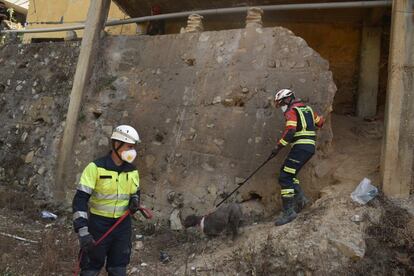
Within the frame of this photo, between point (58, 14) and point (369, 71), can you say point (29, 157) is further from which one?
point (369, 71)

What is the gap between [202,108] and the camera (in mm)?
7148

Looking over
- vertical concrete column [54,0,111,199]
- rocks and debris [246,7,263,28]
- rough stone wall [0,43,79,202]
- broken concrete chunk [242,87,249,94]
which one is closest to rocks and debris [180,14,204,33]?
rocks and debris [246,7,263,28]

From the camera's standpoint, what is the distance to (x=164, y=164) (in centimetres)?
711

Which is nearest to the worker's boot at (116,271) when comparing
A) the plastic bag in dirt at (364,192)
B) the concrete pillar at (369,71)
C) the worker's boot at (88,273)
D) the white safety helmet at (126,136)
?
the worker's boot at (88,273)

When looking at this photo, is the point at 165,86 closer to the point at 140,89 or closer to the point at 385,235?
the point at 140,89

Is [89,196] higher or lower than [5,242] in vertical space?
higher

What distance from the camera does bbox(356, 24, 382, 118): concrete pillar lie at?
8.61 metres

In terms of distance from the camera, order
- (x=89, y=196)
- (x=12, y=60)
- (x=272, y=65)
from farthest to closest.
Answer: (x=12, y=60) < (x=272, y=65) < (x=89, y=196)

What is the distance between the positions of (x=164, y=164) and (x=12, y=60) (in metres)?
5.45

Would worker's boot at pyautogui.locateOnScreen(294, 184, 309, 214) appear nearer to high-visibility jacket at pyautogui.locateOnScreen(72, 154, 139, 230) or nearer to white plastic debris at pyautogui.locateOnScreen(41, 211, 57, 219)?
high-visibility jacket at pyautogui.locateOnScreen(72, 154, 139, 230)

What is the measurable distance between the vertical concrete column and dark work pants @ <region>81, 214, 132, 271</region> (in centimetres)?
369

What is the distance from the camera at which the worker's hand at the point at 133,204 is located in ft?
14.5

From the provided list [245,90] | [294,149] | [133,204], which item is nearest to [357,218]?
[294,149]

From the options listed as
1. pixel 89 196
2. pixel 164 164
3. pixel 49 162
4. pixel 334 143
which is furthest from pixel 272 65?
pixel 49 162
